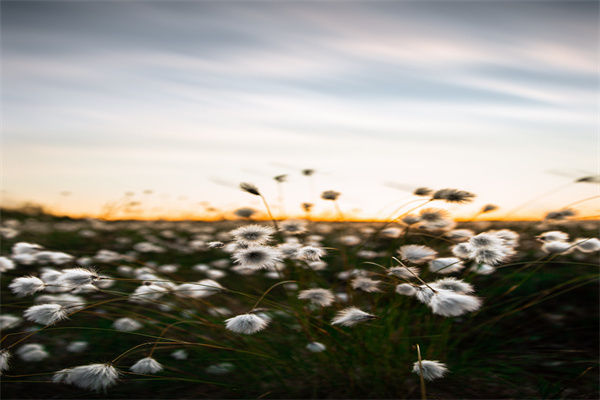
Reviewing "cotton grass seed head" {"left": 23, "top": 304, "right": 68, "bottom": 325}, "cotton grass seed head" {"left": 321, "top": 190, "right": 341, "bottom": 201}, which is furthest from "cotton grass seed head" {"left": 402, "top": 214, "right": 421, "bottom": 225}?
"cotton grass seed head" {"left": 23, "top": 304, "right": 68, "bottom": 325}

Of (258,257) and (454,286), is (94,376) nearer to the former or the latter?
(258,257)

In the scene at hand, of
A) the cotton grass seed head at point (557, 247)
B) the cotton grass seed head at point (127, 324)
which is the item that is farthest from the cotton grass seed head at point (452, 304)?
the cotton grass seed head at point (127, 324)

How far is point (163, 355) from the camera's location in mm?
2109

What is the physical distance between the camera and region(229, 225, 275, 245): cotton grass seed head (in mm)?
1460

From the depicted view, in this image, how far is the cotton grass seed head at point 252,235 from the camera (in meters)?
1.46

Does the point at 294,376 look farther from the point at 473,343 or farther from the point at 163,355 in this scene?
the point at 473,343

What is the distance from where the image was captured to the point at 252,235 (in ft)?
4.89

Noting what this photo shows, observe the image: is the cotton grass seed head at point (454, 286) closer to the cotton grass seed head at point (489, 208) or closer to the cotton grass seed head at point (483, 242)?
the cotton grass seed head at point (483, 242)

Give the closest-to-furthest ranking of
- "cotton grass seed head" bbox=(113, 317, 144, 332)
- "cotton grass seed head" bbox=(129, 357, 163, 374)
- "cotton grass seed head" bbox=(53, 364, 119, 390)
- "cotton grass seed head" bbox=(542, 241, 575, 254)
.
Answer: "cotton grass seed head" bbox=(53, 364, 119, 390), "cotton grass seed head" bbox=(129, 357, 163, 374), "cotton grass seed head" bbox=(542, 241, 575, 254), "cotton grass seed head" bbox=(113, 317, 144, 332)

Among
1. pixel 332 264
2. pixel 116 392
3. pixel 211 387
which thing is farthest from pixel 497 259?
pixel 332 264

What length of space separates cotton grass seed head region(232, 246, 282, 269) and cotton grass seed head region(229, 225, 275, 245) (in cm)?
6

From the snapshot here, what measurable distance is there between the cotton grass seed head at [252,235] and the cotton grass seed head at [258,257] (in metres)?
0.06

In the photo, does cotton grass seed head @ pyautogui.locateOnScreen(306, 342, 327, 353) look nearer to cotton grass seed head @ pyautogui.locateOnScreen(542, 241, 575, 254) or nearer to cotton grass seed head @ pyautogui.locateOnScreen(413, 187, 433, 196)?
cotton grass seed head @ pyautogui.locateOnScreen(413, 187, 433, 196)

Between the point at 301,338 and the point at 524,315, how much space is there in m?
1.60
